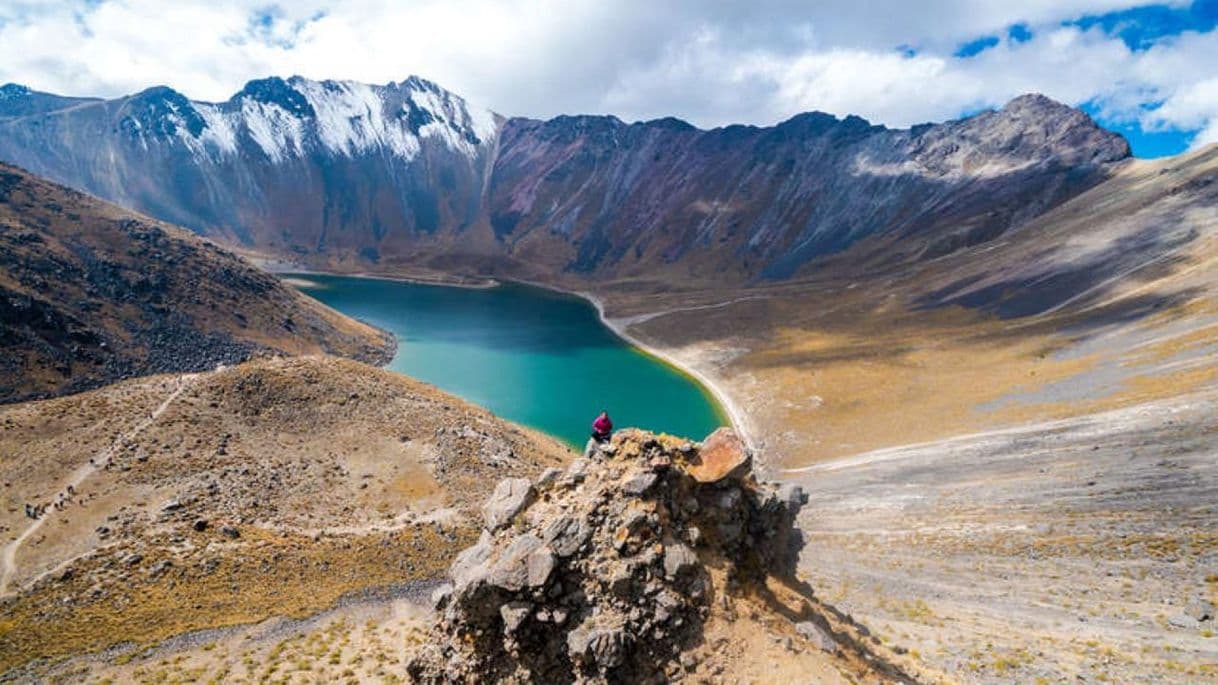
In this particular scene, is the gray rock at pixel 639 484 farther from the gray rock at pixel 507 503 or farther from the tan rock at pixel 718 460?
the gray rock at pixel 507 503

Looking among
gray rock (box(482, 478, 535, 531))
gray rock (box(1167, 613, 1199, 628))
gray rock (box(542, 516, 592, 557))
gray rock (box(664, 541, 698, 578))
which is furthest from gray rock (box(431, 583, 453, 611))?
gray rock (box(1167, 613, 1199, 628))

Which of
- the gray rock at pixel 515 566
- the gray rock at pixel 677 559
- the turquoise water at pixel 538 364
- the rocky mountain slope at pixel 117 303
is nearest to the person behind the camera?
the gray rock at pixel 677 559

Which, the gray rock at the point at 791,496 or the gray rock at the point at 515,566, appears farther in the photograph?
the gray rock at the point at 791,496

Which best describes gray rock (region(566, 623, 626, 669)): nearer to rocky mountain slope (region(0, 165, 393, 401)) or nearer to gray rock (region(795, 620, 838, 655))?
gray rock (region(795, 620, 838, 655))

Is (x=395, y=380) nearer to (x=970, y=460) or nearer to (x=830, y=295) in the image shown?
(x=970, y=460)

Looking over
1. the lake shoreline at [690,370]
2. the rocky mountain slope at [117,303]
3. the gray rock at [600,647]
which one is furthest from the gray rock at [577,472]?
the rocky mountain slope at [117,303]

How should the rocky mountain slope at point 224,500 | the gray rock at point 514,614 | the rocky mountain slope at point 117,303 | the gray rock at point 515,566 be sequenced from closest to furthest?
1. the gray rock at point 514,614
2. the gray rock at point 515,566
3. the rocky mountain slope at point 224,500
4. the rocky mountain slope at point 117,303

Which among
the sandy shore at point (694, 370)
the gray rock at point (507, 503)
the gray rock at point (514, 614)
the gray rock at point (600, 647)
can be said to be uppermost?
the sandy shore at point (694, 370)

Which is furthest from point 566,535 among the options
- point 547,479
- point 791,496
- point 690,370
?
point 690,370

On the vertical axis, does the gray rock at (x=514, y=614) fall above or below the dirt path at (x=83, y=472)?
below
